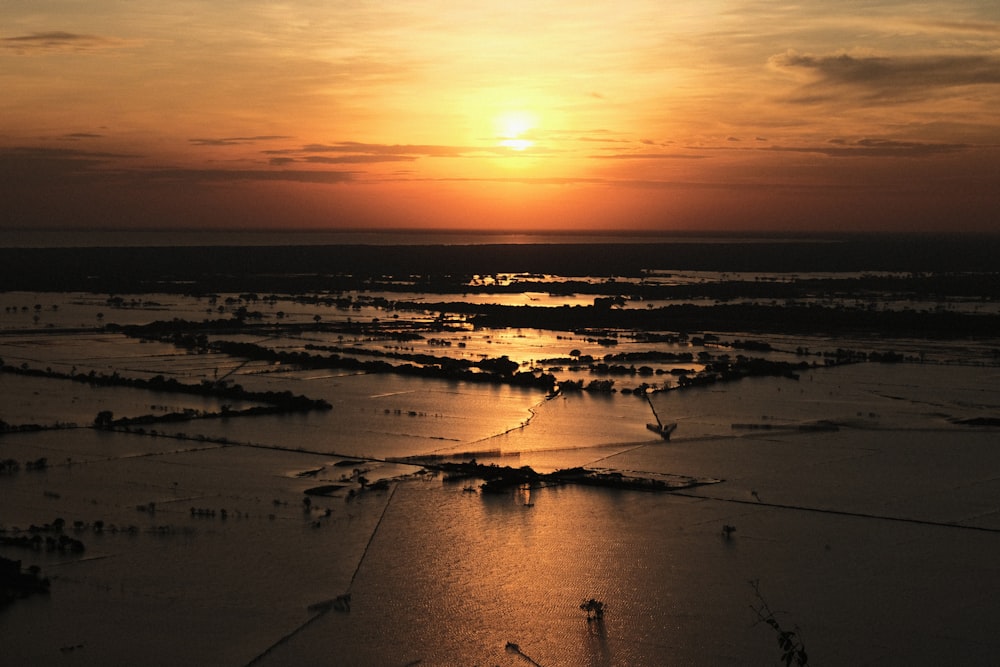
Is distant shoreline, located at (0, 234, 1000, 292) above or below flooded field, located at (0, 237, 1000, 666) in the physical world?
above

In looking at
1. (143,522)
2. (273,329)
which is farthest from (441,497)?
Result: (273,329)

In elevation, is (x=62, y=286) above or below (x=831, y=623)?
above

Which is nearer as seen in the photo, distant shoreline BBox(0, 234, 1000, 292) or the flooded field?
the flooded field

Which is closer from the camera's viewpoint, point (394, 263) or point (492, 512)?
point (492, 512)

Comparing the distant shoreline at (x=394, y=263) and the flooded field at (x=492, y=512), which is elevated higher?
the distant shoreline at (x=394, y=263)

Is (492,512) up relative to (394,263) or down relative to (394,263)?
down

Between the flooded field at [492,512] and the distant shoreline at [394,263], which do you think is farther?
the distant shoreline at [394,263]

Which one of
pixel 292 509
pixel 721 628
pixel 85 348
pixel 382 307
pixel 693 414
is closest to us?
pixel 721 628

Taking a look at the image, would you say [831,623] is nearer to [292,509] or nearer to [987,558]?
[987,558]
